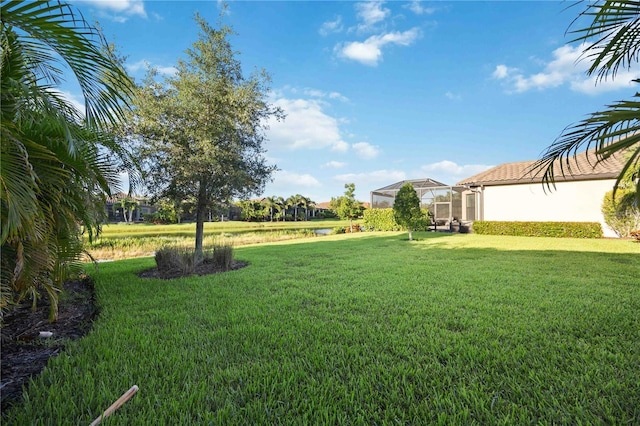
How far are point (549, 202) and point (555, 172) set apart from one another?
1.61m

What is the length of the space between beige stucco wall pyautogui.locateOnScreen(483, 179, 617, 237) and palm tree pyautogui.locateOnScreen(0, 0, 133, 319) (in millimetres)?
15001

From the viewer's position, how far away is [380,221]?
64.7ft

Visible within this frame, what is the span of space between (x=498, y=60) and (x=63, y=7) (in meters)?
11.1

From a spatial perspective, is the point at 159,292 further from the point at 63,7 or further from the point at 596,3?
the point at 596,3

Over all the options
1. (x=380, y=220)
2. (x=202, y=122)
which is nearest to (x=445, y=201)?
(x=380, y=220)

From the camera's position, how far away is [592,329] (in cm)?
277

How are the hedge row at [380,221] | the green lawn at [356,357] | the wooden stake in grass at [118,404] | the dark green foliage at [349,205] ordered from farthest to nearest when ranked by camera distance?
the dark green foliage at [349,205]
the hedge row at [380,221]
the green lawn at [356,357]
the wooden stake in grass at [118,404]

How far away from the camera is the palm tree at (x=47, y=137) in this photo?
5.21ft

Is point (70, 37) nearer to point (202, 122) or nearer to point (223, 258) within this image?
point (202, 122)

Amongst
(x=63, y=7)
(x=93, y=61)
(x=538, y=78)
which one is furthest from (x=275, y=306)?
(x=538, y=78)

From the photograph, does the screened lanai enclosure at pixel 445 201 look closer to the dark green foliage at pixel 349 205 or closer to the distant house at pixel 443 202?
the distant house at pixel 443 202

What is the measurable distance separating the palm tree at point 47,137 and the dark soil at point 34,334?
38 cm

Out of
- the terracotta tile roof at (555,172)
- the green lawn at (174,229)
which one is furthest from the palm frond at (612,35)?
the green lawn at (174,229)

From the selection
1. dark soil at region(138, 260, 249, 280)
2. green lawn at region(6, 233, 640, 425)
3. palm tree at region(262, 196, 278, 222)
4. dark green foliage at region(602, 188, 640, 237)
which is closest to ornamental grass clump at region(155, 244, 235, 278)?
dark soil at region(138, 260, 249, 280)
